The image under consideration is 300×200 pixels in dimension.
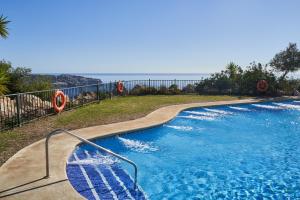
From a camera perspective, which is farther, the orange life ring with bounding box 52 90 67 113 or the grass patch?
the orange life ring with bounding box 52 90 67 113

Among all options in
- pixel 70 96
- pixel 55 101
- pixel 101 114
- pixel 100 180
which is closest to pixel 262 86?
pixel 101 114

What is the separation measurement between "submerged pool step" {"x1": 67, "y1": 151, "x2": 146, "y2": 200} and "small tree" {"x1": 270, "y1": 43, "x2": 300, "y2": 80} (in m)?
Result: 22.0

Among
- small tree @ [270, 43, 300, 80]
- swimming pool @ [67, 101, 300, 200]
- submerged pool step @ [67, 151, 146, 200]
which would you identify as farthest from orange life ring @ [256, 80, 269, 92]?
submerged pool step @ [67, 151, 146, 200]

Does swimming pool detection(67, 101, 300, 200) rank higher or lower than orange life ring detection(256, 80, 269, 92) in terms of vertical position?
lower

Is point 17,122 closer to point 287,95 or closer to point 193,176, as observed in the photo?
point 193,176

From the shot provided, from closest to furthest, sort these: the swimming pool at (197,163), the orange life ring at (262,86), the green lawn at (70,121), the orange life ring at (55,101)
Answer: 1. the swimming pool at (197,163)
2. the green lawn at (70,121)
3. the orange life ring at (55,101)
4. the orange life ring at (262,86)

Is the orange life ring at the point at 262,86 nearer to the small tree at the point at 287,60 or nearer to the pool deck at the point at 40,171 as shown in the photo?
the small tree at the point at 287,60

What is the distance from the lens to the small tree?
26.2 metres

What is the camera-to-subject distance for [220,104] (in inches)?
725

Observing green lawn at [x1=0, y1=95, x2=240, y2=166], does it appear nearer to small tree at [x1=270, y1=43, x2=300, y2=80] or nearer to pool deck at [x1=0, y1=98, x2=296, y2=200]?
pool deck at [x1=0, y1=98, x2=296, y2=200]

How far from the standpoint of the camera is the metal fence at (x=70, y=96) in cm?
1112

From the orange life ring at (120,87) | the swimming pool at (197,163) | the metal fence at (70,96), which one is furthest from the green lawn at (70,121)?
the orange life ring at (120,87)

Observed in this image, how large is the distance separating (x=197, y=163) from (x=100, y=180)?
289 centimetres

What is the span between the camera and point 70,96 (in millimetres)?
15602
